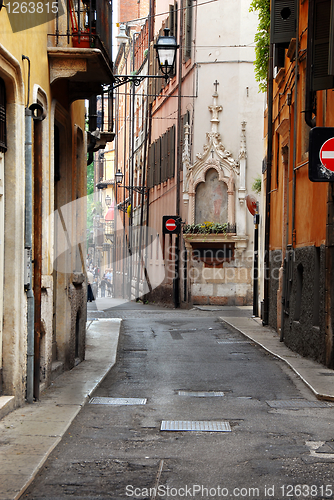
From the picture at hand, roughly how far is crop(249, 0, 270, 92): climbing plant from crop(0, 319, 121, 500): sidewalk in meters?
11.2

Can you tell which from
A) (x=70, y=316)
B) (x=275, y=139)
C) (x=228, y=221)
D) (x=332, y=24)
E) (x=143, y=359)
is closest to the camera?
(x=332, y=24)

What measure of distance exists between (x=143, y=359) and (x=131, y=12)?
160ft

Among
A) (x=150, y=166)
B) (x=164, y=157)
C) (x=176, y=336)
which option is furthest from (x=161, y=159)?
(x=176, y=336)

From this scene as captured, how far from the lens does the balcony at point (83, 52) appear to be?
9539mm

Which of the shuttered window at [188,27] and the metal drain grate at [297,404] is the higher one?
the shuttered window at [188,27]

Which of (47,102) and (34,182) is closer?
(34,182)

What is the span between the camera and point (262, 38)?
19.6 metres

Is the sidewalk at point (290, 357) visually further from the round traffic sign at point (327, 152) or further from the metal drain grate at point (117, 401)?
the round traffic sign at point (327, 152)

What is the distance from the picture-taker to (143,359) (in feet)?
41.7

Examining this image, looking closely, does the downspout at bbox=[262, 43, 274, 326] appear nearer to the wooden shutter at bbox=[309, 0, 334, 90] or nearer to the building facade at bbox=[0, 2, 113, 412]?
the wooden shutter at bbox=[309, 0, 334, 90]

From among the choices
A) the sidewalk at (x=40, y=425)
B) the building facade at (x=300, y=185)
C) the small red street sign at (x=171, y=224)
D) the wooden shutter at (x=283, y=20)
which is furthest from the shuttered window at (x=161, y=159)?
the sidewalk at (x=40, y=425)

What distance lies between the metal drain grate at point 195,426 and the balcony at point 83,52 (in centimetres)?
494

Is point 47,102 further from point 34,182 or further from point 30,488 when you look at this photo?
point 30,488

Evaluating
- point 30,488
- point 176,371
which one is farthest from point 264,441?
point 176,371
